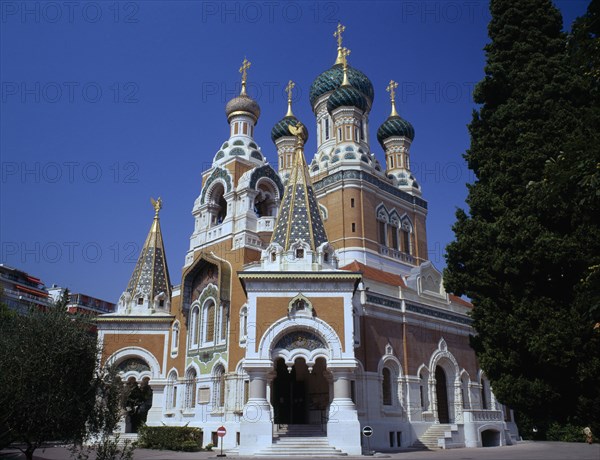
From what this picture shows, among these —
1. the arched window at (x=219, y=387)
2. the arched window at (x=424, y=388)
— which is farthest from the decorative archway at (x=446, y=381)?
the arched window at (x=219, y=387)

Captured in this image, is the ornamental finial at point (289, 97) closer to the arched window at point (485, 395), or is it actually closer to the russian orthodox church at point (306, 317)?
the russian orthodox church at point (306, 317)

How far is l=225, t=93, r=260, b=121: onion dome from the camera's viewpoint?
25.2m

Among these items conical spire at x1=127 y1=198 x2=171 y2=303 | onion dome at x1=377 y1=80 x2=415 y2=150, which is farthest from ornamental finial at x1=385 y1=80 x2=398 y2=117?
conical spire at x1=127 y1=198 x2=171 y2=303

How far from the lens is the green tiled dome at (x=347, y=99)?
27.2 m

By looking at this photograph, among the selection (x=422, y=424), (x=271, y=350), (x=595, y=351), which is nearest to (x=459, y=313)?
(x=422, y=424)

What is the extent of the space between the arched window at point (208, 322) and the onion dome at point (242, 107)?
903cm

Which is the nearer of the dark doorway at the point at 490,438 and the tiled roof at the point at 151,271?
the dark doorway at the point at 490,438

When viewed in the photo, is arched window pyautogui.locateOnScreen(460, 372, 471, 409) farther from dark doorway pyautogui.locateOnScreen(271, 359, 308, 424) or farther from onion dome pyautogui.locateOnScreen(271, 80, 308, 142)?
onion dome pyautogui.locateOnScreen(271, 80, 308, 142)

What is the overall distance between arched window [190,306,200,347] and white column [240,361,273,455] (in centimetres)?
704

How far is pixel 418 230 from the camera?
27828 millimetres

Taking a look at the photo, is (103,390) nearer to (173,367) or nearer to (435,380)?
(173,367)

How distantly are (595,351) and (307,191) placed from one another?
35.5 feet

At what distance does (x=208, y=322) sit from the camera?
21.6 metres

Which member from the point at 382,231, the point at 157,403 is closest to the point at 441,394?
the point at 382,231
